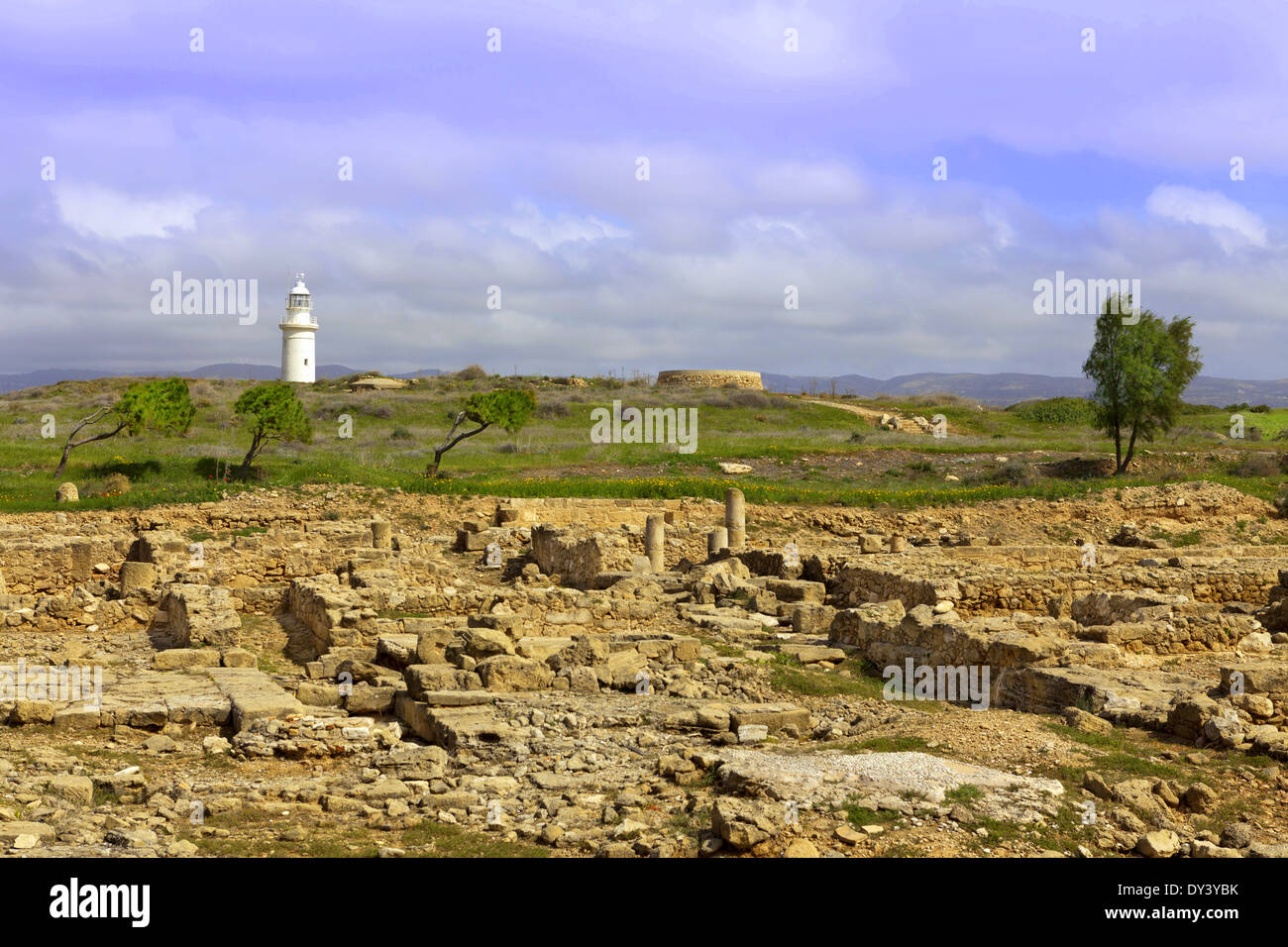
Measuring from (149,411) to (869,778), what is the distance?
27.5m

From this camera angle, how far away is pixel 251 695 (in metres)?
10.8

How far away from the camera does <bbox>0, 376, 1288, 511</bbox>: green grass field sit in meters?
30.0

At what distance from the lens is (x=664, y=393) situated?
213 feet

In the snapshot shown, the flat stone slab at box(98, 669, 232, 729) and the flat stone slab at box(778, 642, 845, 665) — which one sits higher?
the flat stone slab at box(98, 669, 232, 729)

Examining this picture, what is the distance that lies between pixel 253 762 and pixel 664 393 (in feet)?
184

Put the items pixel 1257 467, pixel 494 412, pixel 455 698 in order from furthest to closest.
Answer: pixel 1257 467 < pixel 494 412 < pixel 455 698

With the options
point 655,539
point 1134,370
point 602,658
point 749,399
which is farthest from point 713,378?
point 602,658

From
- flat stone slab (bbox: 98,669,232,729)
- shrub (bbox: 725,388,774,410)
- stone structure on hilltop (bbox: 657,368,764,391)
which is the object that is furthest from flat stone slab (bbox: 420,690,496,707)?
stone structure on hilltop (bbox: 657,368,764,391)

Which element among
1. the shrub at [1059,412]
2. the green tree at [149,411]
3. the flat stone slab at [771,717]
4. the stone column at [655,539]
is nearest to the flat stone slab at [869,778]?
the flat stone slab at [771,717]

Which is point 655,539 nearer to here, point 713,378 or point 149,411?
point 149,411

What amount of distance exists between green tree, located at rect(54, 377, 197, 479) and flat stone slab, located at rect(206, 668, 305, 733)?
65.6 feet

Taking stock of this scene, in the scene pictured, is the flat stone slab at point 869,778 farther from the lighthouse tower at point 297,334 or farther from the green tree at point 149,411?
the lighthouse tower at point 297,334

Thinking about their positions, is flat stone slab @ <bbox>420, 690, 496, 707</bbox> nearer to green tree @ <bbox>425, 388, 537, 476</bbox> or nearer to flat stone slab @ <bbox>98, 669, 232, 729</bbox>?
flat stone slab @ <bbox>98, 669, 232, 729</bbox>

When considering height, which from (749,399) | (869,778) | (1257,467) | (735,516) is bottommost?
(869,778)
